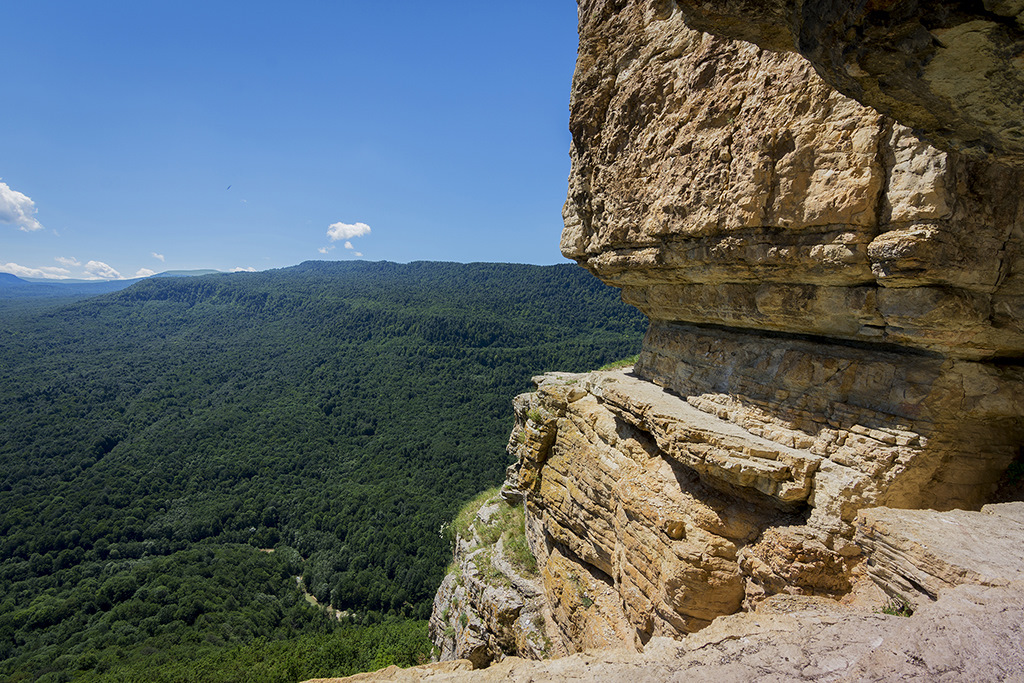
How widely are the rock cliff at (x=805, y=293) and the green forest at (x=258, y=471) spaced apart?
720 inches

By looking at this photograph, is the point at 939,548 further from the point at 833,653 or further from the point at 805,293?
the point at 805,293

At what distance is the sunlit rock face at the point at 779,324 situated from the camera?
18.8 ft

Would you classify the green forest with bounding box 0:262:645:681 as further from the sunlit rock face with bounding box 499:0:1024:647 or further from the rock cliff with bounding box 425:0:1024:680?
the rock cliff with bounding box 425:0:1024:680

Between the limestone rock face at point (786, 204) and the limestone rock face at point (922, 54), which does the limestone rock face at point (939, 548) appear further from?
the limestone rock face at point (922, 54)

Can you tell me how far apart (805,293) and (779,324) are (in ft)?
2.91

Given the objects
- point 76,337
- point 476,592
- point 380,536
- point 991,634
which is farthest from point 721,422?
point 76,337

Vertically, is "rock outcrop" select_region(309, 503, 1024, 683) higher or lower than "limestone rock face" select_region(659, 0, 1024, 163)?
lower

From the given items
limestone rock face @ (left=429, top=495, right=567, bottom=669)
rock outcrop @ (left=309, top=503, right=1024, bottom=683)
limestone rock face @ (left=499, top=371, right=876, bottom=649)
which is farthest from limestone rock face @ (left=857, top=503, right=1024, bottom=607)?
limestone rock face @ (left=429, top=495, right=567, bottom=669)

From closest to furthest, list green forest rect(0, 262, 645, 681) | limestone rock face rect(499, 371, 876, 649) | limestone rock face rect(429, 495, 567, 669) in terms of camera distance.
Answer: limestone rock face rect(499, 371, 876, 649) → limestone rock face rect(429, 495, 567, 669) → green forest rect(0, 262, 645, 681)

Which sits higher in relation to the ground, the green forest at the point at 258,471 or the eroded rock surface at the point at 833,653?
the eroded rock surface at the point at 833,653

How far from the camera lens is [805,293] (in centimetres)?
720

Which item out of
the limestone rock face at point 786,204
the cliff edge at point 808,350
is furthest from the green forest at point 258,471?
the limestone rock face at point 786,204

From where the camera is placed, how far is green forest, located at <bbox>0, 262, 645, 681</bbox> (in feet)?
125

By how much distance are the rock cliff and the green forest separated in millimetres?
18277
